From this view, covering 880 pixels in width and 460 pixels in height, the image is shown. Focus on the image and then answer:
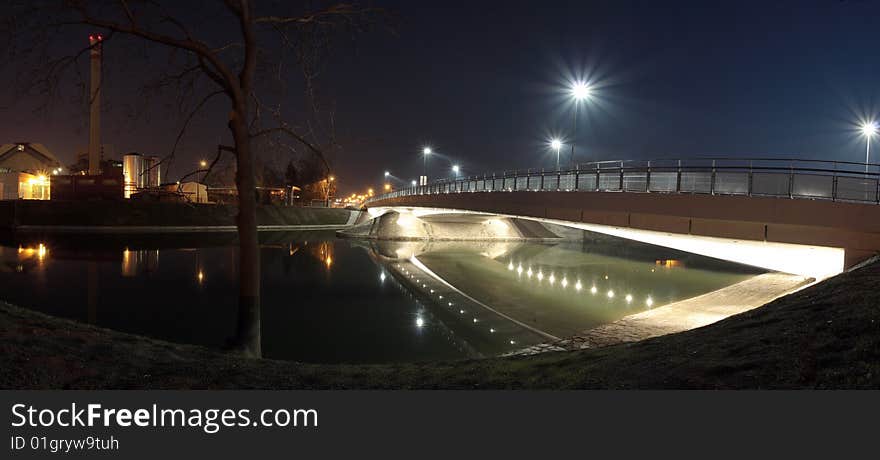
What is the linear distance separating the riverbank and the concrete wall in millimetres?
6649

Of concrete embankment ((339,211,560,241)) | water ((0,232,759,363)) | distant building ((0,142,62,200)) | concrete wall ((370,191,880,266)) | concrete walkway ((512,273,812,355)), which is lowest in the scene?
water ((0,232,759,363))

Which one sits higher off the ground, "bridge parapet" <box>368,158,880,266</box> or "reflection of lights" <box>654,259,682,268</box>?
"bridge parapet" <box>368,158,880,266</box>

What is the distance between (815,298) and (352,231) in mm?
63705

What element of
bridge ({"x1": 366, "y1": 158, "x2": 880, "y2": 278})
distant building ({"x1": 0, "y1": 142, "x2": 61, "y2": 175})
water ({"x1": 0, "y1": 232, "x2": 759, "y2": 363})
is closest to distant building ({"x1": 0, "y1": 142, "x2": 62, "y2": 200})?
distant building ({"x1": 0, "y1": 142, "x2": 61, "y2": 175})

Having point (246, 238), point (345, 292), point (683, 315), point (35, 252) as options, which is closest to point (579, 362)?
point (246, 238)

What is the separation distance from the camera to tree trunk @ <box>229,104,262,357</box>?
11609 mm

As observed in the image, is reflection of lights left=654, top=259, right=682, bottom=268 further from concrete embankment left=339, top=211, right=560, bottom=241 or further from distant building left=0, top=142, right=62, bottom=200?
distant building left=0, top=142, right=62, bottom=200

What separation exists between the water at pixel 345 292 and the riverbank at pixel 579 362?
12.9 ft

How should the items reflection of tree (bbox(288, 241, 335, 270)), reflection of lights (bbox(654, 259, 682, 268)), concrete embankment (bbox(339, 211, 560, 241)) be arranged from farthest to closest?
concrete embankment (bbox(339, 211, 560, 241))
reflection of lights (bbox(654, 259, 682, 268))
reflection of tree (bbox(288, 241, 335, 270))

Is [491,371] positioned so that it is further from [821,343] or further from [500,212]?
[500,212]

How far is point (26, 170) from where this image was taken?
75.7 m

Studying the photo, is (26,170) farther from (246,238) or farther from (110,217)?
(246,238)

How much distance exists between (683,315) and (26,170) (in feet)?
293

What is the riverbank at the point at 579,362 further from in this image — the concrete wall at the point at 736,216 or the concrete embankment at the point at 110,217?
the concrete embankment at the point at 110,217
